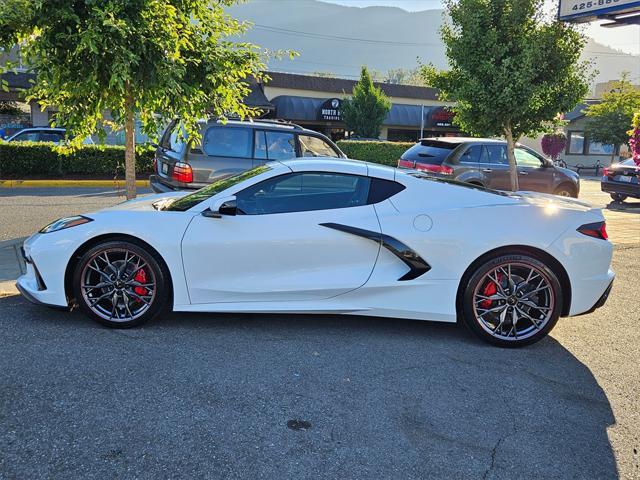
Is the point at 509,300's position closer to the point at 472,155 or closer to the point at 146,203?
the point at 146,203

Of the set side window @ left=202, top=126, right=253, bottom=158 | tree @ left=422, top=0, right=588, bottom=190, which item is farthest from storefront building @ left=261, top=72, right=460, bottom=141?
tree @ left=422, top=0, right=588, bottom=190

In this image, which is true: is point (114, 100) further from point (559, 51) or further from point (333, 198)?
point (559, 51)

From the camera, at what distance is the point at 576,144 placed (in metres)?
36.3

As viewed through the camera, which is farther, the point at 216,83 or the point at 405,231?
the point at 216,83

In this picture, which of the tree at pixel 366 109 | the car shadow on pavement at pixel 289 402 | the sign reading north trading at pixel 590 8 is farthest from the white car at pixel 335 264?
the tree at pixel 366 109

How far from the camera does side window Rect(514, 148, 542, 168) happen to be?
11.6 m

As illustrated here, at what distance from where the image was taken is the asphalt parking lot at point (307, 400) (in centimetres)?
277

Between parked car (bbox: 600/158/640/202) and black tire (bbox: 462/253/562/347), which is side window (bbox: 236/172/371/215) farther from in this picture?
parked car (bbox: 600/158/640/202)

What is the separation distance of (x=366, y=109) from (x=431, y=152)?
Result: 16864mm

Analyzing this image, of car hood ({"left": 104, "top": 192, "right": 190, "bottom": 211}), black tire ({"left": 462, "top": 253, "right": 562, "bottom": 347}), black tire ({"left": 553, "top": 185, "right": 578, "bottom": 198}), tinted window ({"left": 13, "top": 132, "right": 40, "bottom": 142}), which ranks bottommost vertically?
black tire ({"left": 462, "top": 253, "right": 562, "bottom": 347})

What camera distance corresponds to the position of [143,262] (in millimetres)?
4340

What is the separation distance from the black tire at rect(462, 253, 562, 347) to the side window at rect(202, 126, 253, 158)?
546cm

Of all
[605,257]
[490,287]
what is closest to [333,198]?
[490,287]

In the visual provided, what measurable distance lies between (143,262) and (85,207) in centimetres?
710
